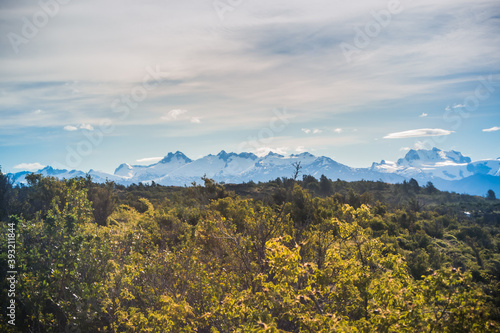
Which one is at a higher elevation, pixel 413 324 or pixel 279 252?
pixel 279 252

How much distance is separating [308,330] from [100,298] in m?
7.97

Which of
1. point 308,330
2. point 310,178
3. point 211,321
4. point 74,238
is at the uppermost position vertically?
point 310,178

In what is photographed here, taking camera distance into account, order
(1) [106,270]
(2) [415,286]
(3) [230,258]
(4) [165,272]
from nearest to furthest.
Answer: (2) [415,286] → (1) [106,270] → (4) [165,272] → (3) [230,258]

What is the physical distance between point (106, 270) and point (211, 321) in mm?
5147

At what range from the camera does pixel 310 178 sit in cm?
8344

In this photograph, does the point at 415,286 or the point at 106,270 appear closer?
the point at 415,286

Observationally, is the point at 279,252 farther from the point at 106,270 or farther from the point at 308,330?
the point at 106,270

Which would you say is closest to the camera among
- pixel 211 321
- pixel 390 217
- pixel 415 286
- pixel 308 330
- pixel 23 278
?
pixel 308 330

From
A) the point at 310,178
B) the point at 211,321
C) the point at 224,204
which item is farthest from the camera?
the point at 310,178

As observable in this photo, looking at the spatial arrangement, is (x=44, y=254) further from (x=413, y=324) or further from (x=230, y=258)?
(x=413, y=324)

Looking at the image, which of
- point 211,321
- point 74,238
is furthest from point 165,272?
point 211,321

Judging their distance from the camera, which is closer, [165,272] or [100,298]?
[100,298]

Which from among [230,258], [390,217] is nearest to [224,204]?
[230,258]

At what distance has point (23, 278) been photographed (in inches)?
431
